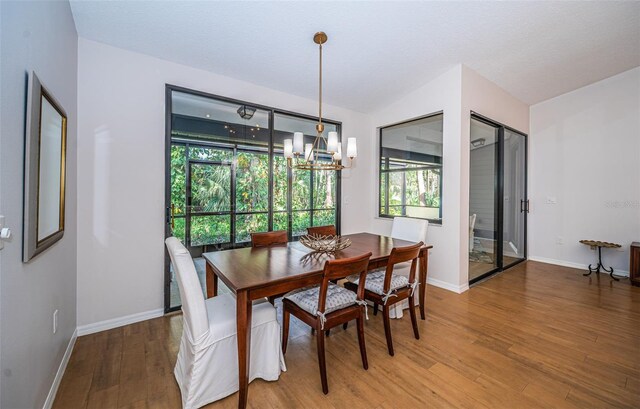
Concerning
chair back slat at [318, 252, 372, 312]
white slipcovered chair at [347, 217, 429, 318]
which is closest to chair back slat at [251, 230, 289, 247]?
white slipcovered chair at [347, 217, 429, 318]

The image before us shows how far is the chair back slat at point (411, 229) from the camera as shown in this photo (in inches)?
122

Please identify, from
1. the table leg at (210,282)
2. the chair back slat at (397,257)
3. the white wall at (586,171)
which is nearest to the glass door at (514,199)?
the white wall at (586,171)

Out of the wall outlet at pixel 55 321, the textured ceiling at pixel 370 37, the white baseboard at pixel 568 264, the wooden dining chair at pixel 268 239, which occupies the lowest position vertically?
the white baseboard at pixel 568 264

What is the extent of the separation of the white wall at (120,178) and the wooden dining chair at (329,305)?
167 cm

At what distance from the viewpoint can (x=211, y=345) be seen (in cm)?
161

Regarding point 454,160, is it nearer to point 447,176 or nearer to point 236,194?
point 447,176

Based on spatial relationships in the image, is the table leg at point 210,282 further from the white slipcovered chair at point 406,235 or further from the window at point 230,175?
the white slipcovered chair at point 406,235

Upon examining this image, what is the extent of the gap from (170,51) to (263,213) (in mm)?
2010

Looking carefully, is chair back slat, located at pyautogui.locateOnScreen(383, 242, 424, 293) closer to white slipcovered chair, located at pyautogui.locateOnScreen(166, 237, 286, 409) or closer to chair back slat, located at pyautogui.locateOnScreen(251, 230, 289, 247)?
white slipcovered chair, located at pyautogui.locateOnScreen(166, 237, 286, 409)

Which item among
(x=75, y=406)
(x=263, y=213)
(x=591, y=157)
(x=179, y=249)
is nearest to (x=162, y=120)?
(x=263, y=213)

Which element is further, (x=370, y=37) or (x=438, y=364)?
(x=370, y=37)

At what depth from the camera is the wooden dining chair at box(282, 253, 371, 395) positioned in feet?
5.69

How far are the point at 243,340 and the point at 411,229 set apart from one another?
2.29 m

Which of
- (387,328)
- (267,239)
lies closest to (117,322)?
(267,239)
